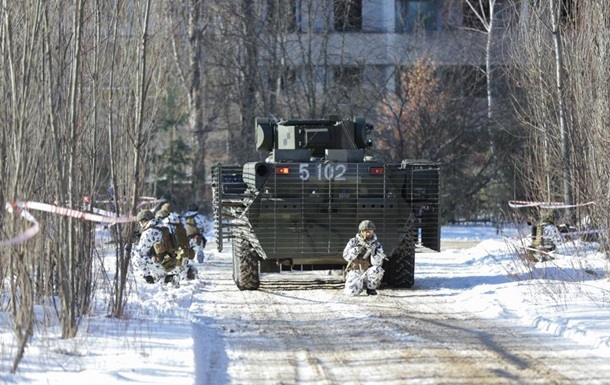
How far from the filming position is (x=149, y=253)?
16.3 m

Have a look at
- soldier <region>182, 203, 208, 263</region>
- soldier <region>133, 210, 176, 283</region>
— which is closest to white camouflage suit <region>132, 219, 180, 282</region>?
soldier <region>133, 210, 176, 283</region>

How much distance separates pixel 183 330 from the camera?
11.8m

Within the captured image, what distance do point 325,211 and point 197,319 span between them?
3483mm

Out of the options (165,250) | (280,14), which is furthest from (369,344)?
(280,14)

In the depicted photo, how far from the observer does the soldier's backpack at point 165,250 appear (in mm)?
16188

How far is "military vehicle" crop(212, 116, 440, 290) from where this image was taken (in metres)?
15.9

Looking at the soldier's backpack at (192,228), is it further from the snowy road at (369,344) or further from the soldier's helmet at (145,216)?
the snowy road at (369,344)

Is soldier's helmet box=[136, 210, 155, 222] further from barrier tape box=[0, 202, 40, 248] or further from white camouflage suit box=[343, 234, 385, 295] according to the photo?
barrier tape box=[0, 202, 40, 248]

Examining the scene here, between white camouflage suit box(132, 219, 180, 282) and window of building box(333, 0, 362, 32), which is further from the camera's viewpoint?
window of building box(333, 0, 362, 32)

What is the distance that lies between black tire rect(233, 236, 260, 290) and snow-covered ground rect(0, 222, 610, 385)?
1.12ft

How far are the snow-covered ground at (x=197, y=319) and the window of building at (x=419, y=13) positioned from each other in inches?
759

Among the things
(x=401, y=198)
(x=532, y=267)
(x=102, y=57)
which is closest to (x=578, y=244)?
(x=532, y=267)

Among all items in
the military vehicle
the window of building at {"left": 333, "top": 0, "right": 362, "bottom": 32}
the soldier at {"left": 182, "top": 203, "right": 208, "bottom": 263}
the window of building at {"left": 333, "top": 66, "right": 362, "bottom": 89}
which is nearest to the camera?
the military vehicle

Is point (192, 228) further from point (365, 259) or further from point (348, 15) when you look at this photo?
point (348, 15)
